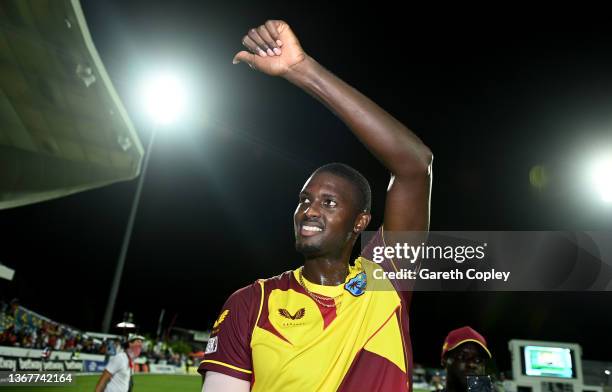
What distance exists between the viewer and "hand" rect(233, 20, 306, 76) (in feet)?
6.48

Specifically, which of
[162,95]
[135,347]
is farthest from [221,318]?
[162,95]

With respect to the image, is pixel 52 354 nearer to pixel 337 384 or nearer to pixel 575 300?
pixel 337 384

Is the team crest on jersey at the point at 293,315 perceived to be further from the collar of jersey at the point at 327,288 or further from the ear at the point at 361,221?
the ear at the point at 361,221

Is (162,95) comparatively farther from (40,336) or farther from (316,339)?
(316,339)

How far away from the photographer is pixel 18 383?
46.2 ft

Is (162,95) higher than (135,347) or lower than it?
higher

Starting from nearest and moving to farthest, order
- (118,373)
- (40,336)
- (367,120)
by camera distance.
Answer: (367,120)
(118,373)
(40,336)

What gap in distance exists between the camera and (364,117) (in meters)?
1.87

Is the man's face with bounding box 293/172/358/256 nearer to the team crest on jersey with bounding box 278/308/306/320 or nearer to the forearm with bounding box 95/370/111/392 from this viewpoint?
the team crest on jersey with bounding box 278/308/306/320

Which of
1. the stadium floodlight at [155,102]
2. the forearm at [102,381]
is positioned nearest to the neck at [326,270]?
the forearm at [102,381]

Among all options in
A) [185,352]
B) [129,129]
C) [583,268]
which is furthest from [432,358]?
[129,129]

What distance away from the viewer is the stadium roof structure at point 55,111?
460 inches

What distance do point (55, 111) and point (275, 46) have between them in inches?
617

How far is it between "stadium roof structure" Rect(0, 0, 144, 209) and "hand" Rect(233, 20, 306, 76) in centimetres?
1038
